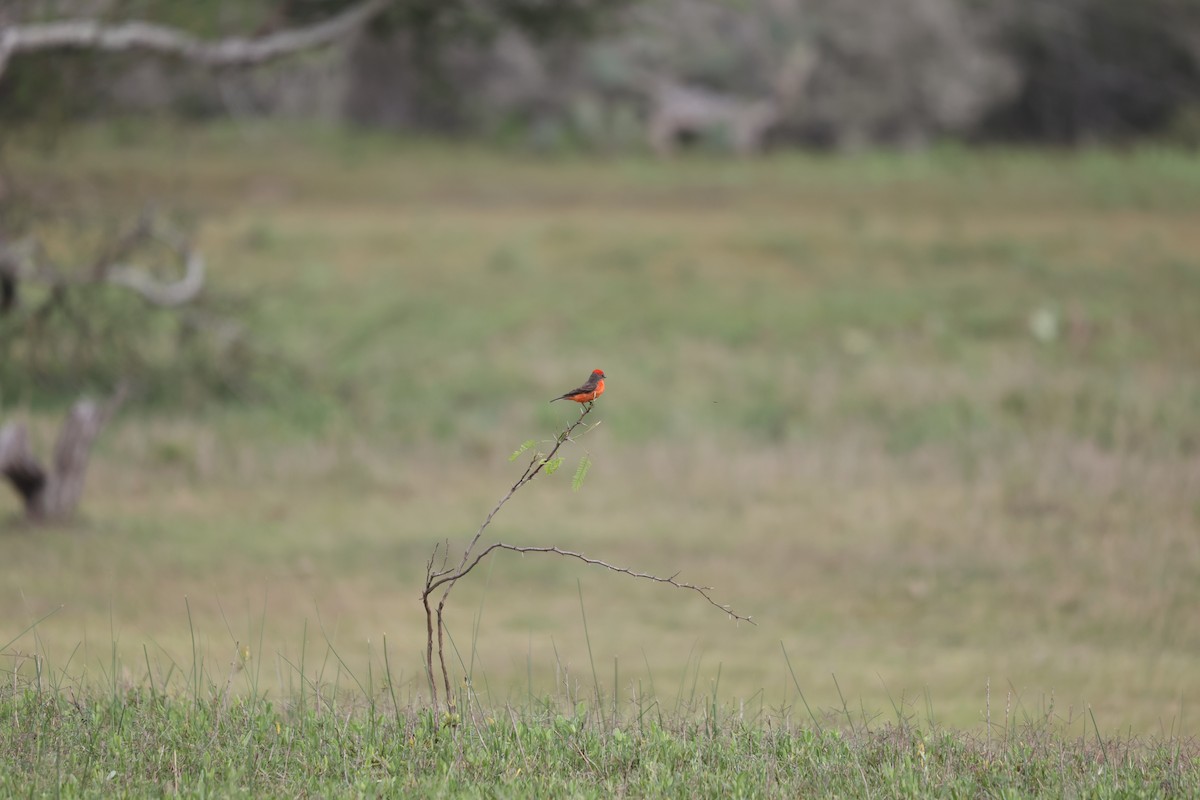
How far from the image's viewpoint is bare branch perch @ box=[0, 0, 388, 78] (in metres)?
13.8

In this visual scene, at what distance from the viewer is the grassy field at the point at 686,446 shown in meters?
8.38

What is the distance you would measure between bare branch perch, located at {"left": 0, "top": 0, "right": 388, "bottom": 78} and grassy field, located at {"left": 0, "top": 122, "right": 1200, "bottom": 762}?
2.13 m

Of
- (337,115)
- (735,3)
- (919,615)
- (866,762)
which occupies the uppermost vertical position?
(735,3)

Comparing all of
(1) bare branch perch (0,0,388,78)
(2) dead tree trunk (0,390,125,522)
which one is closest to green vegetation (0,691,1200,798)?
(2) dead tree trunk (0,390,125,522)

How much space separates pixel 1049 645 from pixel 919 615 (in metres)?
0.95

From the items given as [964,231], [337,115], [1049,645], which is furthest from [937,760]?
[337,115]

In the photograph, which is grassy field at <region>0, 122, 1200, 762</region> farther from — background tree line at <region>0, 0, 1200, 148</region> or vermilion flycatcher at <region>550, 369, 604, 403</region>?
background tree line at <region>0, 0, 1200, 148</region>

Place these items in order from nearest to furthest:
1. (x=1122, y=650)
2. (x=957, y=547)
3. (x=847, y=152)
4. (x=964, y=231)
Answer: (x=1122, y=650) → (x=957, y=547) → (x=964, y=231) → (x=847, y=152)

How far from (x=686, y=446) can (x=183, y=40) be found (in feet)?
20.5

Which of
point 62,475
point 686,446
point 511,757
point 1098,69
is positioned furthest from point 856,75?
point 511,757

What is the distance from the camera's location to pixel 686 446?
14477 mm

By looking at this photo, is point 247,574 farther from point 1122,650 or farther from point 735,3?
point 735,3

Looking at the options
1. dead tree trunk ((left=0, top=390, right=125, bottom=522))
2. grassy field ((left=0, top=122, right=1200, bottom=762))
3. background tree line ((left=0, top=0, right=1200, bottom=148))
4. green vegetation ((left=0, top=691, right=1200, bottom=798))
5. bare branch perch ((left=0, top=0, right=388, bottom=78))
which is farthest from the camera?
background tree line ((left=0, top=0, right=1200, bottom=148))

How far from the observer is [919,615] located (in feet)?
31.7
